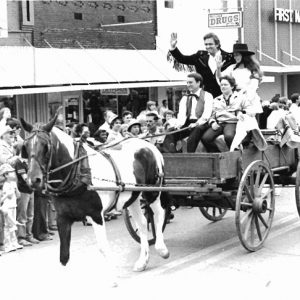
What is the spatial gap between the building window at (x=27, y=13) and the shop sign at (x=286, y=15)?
1475cm

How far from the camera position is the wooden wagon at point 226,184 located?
8.78 meters

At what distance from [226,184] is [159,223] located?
1.13 m

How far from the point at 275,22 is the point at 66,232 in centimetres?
2457

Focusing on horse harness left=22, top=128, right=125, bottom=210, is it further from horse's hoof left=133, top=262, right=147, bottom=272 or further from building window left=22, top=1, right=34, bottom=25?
building window left=22, top=1, right=34, bottom=25

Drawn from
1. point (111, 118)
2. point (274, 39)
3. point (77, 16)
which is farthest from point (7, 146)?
→ point (274, 39)

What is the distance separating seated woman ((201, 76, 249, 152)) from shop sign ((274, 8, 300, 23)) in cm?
2145

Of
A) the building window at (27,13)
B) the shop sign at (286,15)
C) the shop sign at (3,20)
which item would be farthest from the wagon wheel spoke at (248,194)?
the shop sign at (286,15)

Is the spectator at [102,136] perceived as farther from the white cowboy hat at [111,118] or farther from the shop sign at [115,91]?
the shop sign at [115,91]

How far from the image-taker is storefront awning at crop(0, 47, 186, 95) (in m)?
17.1

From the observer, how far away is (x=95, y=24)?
2088 cm

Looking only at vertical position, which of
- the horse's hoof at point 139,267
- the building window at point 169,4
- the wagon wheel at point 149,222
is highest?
the building window at point 169,4

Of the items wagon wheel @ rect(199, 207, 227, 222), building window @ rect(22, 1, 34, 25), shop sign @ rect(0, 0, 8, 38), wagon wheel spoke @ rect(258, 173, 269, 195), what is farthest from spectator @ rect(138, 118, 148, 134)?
building window @ rect(22, 1, 34, 25)

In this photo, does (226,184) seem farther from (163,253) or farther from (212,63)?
(212,63)

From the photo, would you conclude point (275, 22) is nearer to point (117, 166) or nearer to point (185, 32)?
point (185, 32)
